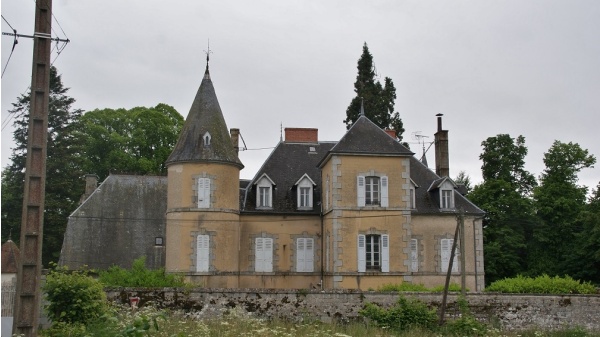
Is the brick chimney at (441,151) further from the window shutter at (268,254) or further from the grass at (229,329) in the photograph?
the grass at (229,329)

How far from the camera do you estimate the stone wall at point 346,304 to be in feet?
68.3

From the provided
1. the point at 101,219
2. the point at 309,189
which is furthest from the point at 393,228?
the point at 101,219

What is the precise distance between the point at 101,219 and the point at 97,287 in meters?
17.2

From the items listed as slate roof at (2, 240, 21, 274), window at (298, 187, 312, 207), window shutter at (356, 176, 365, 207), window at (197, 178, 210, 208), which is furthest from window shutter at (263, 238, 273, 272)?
slate roof at (2, 240, 21, 274)

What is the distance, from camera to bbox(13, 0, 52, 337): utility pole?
12102 millimetres

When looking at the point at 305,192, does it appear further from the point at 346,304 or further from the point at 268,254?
the point at 346,304

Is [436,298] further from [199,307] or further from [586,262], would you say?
[586,262]

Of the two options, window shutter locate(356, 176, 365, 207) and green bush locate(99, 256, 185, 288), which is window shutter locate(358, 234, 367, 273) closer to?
window shutter locate(356, 176, 365, 207)

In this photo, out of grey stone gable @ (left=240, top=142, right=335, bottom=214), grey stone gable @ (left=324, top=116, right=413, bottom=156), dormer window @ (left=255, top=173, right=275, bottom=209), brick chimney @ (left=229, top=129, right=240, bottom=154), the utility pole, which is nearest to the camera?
the utility pole

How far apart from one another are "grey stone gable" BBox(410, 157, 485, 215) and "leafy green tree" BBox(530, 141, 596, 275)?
10.8 meters

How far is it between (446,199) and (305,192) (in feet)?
21.6

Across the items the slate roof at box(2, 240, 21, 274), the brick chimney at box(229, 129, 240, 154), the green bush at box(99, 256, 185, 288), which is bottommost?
the green bush at box(99, 256, 185, 288)

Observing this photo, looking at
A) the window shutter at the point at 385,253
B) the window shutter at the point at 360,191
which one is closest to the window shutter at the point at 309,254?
the window shutter at the point at 360,191

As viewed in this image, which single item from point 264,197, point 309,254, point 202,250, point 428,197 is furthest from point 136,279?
point 428,197
